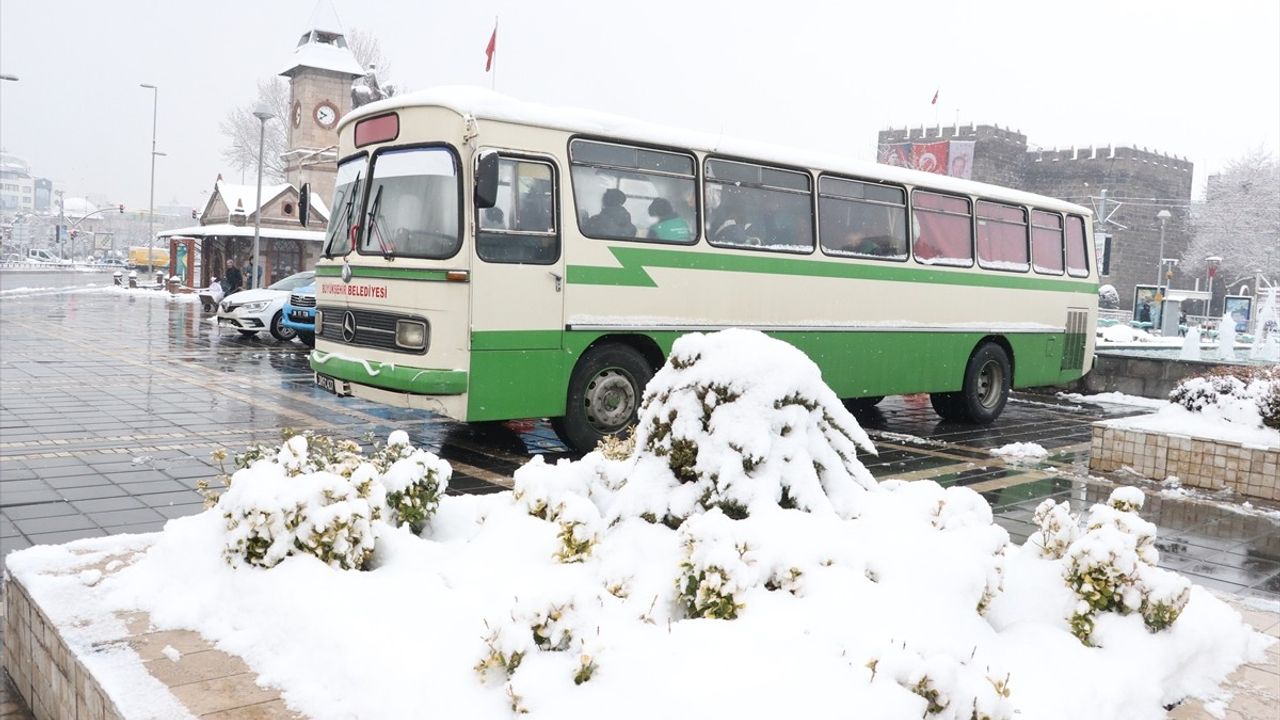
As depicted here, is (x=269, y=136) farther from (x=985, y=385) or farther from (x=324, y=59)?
(x=985, y=385)

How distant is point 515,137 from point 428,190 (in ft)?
2.82

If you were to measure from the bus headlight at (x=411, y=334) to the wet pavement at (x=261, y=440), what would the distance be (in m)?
1.08

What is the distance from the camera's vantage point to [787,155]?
10.5 m

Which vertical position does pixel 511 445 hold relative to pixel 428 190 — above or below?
below

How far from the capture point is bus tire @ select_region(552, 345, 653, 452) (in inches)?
347

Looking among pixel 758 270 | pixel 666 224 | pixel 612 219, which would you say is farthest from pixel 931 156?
pixel 612 219

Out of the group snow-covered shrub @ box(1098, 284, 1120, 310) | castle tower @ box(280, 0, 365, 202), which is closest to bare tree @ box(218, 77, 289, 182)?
castle tower @ box(280, 0, 365, 202)

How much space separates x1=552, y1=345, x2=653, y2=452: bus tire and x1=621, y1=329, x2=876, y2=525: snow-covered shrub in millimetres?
4918

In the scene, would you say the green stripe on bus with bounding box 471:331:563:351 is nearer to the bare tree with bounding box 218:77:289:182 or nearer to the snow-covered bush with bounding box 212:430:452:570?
the snow-covered bush with bounding box 212:430:452:570

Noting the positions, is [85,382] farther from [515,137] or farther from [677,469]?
[677,469]

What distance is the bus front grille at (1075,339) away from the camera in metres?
14.0

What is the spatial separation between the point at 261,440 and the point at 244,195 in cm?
3602

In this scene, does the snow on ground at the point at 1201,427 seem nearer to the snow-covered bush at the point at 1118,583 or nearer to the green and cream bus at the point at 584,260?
the green and cream bus at the point at 584,260

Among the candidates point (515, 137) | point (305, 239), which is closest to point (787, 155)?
point (515, 137)
